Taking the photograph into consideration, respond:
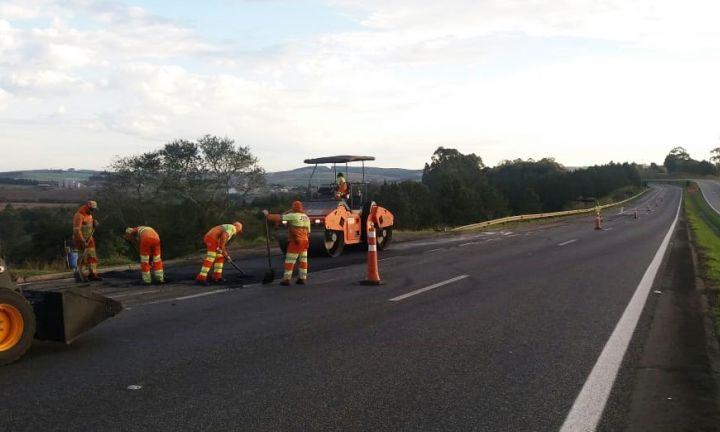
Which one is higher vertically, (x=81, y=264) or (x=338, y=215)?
(x=338, y=215)

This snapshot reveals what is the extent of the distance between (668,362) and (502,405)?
91.9 inches

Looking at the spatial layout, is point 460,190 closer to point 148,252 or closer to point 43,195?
point 43,195

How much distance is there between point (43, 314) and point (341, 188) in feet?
41.2

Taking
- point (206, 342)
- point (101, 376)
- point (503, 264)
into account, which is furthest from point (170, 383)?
point (503, 264)

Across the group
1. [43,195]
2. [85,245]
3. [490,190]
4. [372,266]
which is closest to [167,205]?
[43,195]

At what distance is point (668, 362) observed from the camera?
245 inches

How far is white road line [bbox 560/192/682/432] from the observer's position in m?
4.50

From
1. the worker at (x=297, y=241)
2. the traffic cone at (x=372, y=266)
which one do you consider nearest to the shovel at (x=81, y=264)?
the worker at (x=297, y=241)

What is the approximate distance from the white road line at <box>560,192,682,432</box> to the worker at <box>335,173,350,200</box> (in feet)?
33.7

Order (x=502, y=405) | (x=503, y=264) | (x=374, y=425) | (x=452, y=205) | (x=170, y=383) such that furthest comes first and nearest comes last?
(x=452, y=205), (x=503, y=264), (x=170, y=383), (x=502, y=405), (x=374, y=425)

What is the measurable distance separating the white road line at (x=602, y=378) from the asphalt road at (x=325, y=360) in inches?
3.6

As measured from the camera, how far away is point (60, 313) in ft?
21.4

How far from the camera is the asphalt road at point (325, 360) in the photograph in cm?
460

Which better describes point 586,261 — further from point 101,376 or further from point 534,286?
point 101,376
